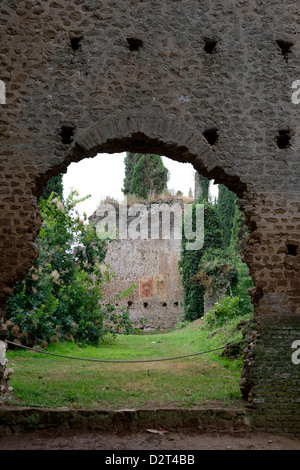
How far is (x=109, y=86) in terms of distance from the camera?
6.00m

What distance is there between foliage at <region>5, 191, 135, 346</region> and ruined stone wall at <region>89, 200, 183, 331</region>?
28.1ft

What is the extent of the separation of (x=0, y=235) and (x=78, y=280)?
6.45 meters

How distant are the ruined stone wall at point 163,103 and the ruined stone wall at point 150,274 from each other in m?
15.5

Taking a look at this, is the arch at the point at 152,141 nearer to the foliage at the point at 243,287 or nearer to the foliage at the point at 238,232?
the foliage at the point at 243,287

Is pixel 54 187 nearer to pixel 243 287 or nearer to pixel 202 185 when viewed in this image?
pixel 243 287

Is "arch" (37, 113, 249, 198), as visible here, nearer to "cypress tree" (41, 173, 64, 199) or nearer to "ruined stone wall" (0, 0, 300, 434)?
"ruined stone wall" (0, 0, 300, 434)

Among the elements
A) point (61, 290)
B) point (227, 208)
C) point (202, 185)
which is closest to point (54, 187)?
point (61, 290)

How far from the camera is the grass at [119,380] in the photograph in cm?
564

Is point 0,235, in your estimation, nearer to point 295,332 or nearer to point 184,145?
point 184,145

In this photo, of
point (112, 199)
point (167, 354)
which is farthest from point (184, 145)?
point (112, 199)

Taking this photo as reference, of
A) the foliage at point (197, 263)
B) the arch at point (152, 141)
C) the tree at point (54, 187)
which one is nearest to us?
the arch at point (152, 141)

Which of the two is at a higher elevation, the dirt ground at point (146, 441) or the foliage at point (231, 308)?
the foliage at point (231, 308)

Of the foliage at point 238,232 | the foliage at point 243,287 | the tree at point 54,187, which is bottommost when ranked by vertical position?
the foliage at point 243,287

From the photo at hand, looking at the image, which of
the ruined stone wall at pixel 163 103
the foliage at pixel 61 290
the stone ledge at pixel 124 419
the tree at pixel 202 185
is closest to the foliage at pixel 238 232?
the tree at pixel 202 185
